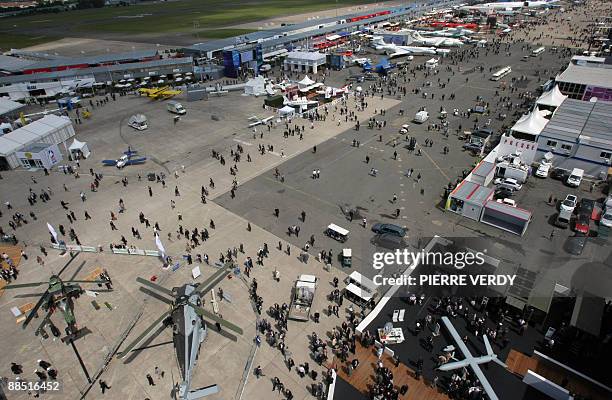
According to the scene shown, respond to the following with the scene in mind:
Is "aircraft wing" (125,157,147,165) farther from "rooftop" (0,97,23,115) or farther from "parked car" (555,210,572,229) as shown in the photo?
"parked car" (555,210,572,229)

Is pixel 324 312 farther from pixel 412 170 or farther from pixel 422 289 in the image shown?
pixel 412 170

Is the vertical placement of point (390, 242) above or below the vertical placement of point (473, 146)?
below

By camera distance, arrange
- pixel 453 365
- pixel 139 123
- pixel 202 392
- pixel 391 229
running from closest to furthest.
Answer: pixel 202 392 → pixel 453 365 → pixel 391 229 → pixel 139 123

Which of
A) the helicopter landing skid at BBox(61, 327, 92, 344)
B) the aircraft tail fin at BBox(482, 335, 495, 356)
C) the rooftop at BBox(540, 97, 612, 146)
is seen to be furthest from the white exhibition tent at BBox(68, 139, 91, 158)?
the rooftop at BBox(540, 97, 612, 146)

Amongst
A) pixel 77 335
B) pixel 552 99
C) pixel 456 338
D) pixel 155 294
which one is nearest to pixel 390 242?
pixel 456 338

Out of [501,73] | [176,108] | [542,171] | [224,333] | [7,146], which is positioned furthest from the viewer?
[501,73]

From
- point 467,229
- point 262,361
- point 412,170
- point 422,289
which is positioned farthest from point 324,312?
point 412,170

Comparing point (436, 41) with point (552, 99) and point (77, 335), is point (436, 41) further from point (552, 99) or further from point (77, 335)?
point (77, 335)
